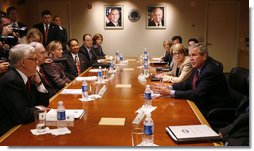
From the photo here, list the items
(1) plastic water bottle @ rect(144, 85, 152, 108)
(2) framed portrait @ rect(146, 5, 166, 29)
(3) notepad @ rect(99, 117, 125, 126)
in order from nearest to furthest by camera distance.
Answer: (3) notepad @ rect(99, 117, 125, 126)
(1) plastic water bottle @ rect(144, 85, 152, 108)
(2) framed portrait @ rect(146, 5, 166, 29)

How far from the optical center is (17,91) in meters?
1.92

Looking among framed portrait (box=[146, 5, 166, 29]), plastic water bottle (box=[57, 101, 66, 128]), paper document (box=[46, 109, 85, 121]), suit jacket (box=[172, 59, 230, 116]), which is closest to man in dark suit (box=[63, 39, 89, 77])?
suit jacket (box=[172, 59, 230, 116])

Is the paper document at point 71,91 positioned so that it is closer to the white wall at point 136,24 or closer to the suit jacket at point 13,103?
the suit jacket at point 13,103

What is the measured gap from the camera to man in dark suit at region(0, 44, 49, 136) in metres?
1.86

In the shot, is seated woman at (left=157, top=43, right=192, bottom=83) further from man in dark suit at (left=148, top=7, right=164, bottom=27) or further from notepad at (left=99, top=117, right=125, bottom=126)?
man in dark suit at (left=148, top=7, right=164, bottom=27)

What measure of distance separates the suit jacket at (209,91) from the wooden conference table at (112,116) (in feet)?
0.47

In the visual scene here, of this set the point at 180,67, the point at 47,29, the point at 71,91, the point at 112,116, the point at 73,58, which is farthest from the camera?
the point at 47,29

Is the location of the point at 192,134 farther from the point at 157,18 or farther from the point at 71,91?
the point at 157,18

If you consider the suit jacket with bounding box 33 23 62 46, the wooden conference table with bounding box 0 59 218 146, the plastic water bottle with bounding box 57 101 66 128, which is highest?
the suit jacket with bounding box 33 23 62 46

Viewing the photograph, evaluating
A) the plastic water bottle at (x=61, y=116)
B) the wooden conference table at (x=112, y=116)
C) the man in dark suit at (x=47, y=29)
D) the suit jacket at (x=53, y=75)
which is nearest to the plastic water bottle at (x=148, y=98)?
the wooden conference table at (x=112, y=116)

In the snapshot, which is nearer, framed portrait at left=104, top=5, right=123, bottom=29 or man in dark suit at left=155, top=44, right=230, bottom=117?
man in dark suit at left=155, top=44, right=230, bottom=117

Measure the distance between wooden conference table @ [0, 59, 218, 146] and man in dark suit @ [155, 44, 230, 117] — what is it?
12cm

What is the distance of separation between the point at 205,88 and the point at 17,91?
1459 millimetres

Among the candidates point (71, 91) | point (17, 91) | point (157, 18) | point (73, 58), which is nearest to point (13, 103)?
point (17, 91)
